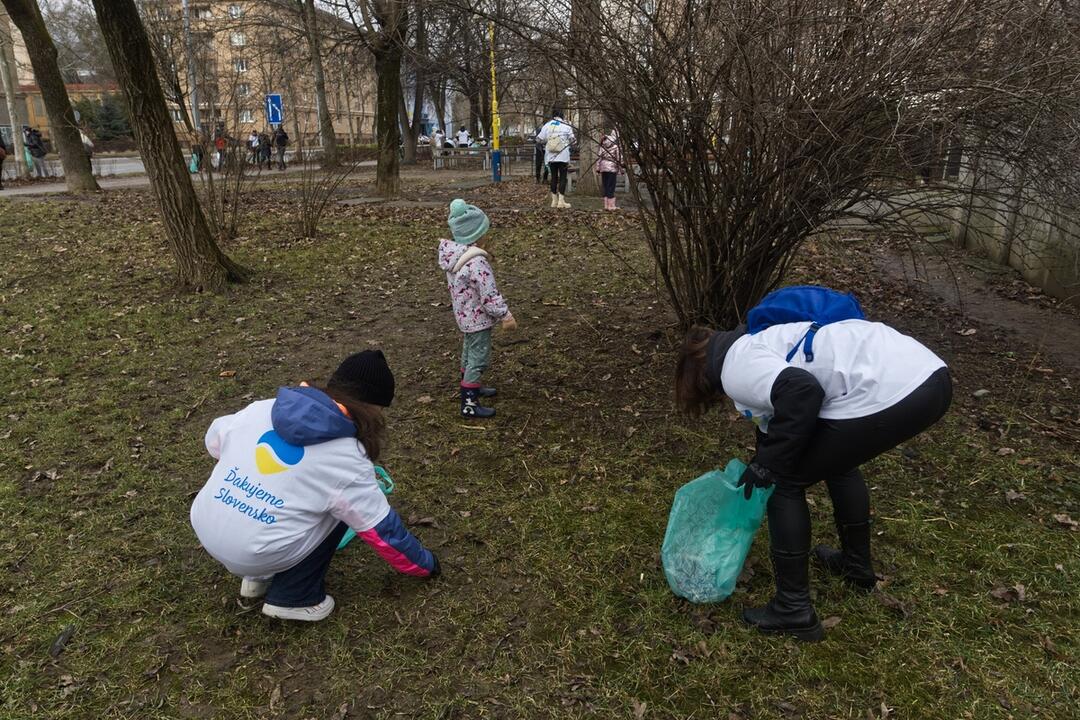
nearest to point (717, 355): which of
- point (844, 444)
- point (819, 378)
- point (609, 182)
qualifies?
point (819, 378)

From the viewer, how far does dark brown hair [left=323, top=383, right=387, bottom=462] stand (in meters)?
2.53

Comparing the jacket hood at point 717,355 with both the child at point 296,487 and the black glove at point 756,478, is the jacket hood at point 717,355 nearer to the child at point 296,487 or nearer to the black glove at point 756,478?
the black glove at point 756,478

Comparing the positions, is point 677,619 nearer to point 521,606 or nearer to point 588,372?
point 521,606

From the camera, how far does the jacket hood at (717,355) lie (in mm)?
2430

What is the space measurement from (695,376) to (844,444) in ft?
1.73

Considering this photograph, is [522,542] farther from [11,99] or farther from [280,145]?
[11,99]

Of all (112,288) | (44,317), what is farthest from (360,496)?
(112,288)

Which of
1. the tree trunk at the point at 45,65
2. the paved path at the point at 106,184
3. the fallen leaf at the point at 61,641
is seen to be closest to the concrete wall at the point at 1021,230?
the fallen leaf at the point at 61,641

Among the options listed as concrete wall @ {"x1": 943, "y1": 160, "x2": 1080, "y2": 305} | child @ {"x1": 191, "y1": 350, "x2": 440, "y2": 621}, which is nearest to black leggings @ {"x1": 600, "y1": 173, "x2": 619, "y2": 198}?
concrete wall @ {"x1": 943, "y1": 160, "x2": 1080, "y2": 305}

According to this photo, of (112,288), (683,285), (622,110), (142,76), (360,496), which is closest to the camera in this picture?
(360,496)

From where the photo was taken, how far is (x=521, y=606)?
2801 mm

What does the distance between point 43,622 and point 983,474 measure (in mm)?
4191

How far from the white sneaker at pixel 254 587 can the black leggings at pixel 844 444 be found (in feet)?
6.25

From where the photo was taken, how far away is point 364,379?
2.62 meters
